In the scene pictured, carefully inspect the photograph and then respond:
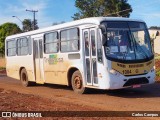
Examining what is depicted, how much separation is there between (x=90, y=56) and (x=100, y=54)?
0.68 meters

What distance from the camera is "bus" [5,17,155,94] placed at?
13.7 meters

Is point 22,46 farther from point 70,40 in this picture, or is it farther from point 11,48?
point 70,40

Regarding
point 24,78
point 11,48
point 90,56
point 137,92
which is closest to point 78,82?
point 90,56

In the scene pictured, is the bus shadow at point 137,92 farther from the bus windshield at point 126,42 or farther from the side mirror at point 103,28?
the side mirror at point 103,28

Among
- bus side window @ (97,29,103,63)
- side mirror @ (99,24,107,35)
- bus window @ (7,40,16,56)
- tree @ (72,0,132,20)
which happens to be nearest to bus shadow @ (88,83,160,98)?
bus side window @ (97,29,103,63)

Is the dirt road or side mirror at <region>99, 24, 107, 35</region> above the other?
side mirror at <region>99, 24, 107, 35</region>

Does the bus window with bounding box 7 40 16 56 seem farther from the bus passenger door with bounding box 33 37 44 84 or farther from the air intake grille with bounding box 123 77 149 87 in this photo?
the air intake grille with bounding box 123 77 149 87

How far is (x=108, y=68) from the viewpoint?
13602 millimetres

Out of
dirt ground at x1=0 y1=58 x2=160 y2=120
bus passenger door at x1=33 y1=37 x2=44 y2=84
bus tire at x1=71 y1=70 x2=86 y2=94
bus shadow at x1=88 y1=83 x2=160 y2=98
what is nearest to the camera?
dirt ground at x1=0 y1=58 x2=160 y2=120

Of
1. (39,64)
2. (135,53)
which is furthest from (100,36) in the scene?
(39,64)

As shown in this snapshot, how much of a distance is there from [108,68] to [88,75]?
4.39 feet

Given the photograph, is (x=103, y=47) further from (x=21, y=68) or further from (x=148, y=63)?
(x=21, y=68)

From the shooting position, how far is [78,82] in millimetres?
15391

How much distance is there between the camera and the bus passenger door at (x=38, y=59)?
728 inches
